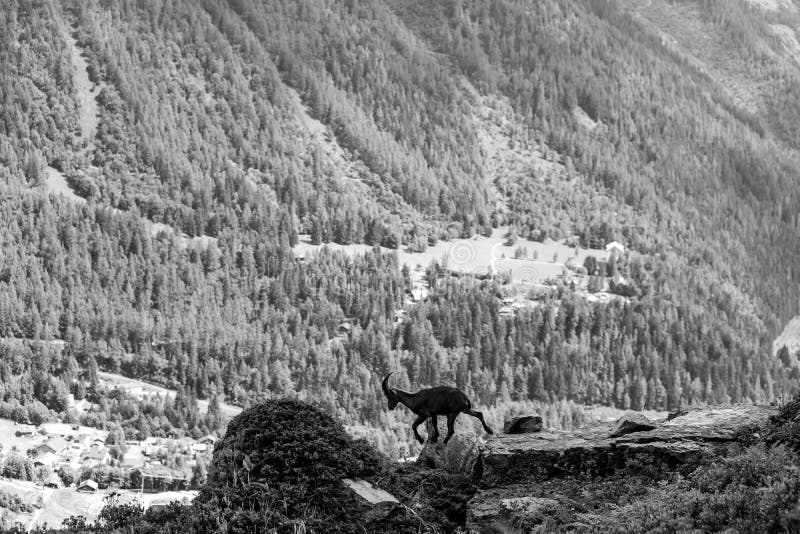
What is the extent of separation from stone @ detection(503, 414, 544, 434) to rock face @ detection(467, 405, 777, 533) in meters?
2.53

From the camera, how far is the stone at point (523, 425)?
1788 inches

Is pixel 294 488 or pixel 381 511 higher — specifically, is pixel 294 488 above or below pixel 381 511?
above

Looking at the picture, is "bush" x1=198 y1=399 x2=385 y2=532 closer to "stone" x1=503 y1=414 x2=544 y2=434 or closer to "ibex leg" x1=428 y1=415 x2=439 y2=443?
"ibex leg" x1=428 y1=415 x2=439 y2=443

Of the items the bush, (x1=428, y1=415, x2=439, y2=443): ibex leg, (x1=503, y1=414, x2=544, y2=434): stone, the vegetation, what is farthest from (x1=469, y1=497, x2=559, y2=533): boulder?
(x1=428, y1=415, x2=439, y2=443): ibex leg

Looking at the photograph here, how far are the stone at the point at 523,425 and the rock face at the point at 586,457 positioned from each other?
8.31ft

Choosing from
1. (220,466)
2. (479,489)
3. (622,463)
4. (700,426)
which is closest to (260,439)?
(220,466)

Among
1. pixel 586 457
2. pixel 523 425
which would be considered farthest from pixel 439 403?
pixel 586 457

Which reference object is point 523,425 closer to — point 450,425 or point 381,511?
point 450,425

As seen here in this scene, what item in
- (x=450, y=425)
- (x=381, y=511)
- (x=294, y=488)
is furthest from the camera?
(x=450, y=425)

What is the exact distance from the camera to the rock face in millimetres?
38781

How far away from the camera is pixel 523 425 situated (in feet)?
149

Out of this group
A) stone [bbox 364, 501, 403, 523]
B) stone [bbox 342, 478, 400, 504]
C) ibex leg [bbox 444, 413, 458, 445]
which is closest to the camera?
stone [bbox 364, 501, 403, 523]

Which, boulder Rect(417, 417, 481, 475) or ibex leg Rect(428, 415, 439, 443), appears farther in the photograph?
ibex leg Rect(428, 415, 439, 443)

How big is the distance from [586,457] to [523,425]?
5516mm
